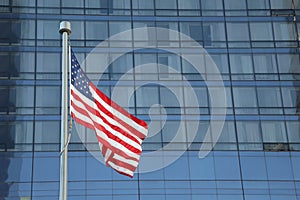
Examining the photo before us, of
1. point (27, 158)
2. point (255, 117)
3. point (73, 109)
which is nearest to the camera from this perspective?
point (73, 109)

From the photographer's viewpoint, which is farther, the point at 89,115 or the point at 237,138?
the point at 237,138

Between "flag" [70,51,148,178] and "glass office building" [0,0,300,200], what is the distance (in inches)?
722

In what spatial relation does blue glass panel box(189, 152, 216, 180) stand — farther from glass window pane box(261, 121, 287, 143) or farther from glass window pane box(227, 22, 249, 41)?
glass window pane box(227, 22, 249, 41)

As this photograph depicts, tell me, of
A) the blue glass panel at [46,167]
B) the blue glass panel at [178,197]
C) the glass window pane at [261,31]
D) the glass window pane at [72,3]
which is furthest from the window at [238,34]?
the blue glass panel at [46,167]

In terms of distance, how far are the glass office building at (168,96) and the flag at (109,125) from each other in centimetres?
1833

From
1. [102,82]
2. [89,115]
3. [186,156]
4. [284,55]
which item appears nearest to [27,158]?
[102,82]

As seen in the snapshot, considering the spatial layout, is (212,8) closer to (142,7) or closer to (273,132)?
(142,7)

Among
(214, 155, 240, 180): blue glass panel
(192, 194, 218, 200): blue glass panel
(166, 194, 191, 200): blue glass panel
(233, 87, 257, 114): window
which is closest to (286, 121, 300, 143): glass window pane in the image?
(233, 87, 257, 114): window

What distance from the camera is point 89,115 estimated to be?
14.0m

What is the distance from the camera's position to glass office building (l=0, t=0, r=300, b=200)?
3288cm

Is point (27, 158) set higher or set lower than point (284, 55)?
lower

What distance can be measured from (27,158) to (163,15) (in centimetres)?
1130

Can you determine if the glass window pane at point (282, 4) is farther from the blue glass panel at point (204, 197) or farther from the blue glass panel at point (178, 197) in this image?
the blue glass panel at point (178, 197)

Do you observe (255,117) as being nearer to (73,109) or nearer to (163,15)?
(163,15)
